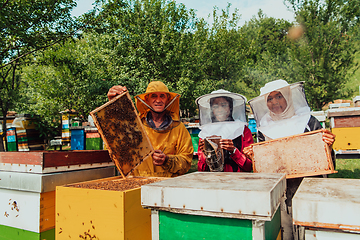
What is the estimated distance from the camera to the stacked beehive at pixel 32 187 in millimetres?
1823

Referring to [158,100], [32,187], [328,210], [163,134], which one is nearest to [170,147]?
[163,134]

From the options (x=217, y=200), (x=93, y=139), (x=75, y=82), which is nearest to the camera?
(x=217, y=200)

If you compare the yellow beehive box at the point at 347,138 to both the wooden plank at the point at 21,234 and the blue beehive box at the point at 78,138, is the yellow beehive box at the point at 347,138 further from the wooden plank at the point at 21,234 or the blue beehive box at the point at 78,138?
the blue beehive box at the point at 78,138

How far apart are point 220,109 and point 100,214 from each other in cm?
194

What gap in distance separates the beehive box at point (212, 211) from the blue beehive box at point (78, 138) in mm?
8162

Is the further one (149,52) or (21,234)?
(149,52)

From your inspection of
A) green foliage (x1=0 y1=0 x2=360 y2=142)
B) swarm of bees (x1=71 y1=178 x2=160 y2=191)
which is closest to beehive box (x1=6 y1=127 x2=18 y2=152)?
green foliage (x1=0 y1=0 x2=360 y2=142)

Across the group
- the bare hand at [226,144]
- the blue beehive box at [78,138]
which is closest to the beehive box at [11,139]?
the blue beehive box at [78,138]

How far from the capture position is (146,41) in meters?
10.9

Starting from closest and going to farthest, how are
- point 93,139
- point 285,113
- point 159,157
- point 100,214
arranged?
point 100,214, point 159,157, point 285,113, point 93,139

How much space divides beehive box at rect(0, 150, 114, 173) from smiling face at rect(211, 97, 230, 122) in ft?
4.90

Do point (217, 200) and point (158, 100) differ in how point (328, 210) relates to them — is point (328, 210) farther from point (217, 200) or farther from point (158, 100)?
point (158, 100)

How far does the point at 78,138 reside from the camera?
28.8ft

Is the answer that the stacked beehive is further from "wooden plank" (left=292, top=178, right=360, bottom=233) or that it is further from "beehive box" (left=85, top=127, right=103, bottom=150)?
"beehive box" (left=85, top=127, right=103, bottom=150)
